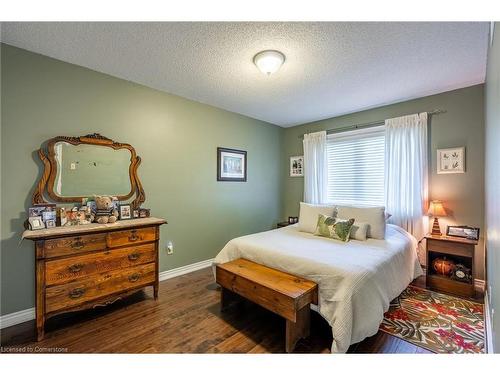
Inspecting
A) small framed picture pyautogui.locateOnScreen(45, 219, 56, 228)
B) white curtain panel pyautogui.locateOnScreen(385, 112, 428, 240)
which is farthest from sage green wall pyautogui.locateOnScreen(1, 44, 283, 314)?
white curtain panel pyautogui.locateOnScreen(385, 112, 428, 240)

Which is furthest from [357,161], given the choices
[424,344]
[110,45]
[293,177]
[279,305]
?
[110,45]

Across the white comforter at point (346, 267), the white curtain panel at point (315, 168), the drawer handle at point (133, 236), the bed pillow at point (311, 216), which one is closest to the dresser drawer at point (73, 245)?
the drawer handle at point (133, 236)

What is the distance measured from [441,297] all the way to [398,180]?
149 cm

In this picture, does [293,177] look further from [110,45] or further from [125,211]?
[110,45]

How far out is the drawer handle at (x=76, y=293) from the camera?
1.88 metres

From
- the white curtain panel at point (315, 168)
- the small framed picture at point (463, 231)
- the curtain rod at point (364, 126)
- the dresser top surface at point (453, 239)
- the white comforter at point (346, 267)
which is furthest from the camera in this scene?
the white curtain panel at point (315, 168)

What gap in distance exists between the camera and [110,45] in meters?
1.97

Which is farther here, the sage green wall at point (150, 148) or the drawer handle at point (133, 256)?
the drawer handle at point (133, 256)

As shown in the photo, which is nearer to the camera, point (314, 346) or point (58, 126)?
point (314, 346)

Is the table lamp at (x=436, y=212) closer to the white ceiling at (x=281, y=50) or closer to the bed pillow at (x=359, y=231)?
the bed pillow at (x=359, y=231)

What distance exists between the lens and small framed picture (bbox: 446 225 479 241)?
253 cm

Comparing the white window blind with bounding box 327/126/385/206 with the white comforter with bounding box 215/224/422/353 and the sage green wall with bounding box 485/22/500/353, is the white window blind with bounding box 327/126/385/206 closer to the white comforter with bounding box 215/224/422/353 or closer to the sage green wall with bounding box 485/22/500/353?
the white comforter with bounding box 215/224/422/353

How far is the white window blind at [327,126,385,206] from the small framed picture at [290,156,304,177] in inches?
21.9

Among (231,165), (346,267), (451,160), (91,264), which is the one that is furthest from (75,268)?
(451,160)
